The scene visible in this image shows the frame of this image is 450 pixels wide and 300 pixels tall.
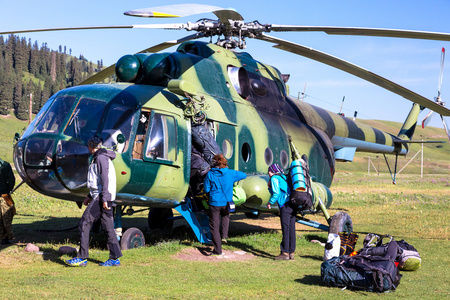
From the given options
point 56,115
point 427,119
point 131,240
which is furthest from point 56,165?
point 427,119

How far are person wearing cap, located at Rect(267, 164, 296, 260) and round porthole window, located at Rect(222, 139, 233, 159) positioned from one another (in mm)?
1411

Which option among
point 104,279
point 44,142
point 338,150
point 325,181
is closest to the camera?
point 104,279

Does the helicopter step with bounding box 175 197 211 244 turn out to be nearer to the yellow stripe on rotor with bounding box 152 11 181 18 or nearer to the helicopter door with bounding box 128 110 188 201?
the helicopter door with bounding box 128 110 188 201

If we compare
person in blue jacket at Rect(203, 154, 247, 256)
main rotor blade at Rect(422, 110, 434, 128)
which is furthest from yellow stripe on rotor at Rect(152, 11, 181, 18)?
main rotor blade at Rect(422, 110, 434, 128)

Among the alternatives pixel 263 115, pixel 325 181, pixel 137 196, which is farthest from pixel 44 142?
pixel 325 181

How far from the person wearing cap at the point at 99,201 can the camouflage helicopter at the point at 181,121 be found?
1.87 ft

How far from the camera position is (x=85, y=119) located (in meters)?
9.08

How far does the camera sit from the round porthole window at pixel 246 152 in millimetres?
11828

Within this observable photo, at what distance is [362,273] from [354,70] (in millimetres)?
6130

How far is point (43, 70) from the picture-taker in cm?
17738

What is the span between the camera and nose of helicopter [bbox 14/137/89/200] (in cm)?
860

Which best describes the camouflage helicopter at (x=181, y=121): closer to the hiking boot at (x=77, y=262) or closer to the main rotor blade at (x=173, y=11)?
the main rotor blade at (x=173, y=11)

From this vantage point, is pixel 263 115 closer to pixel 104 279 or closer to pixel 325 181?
pixel 325 181

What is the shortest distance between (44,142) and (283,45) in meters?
6.68
